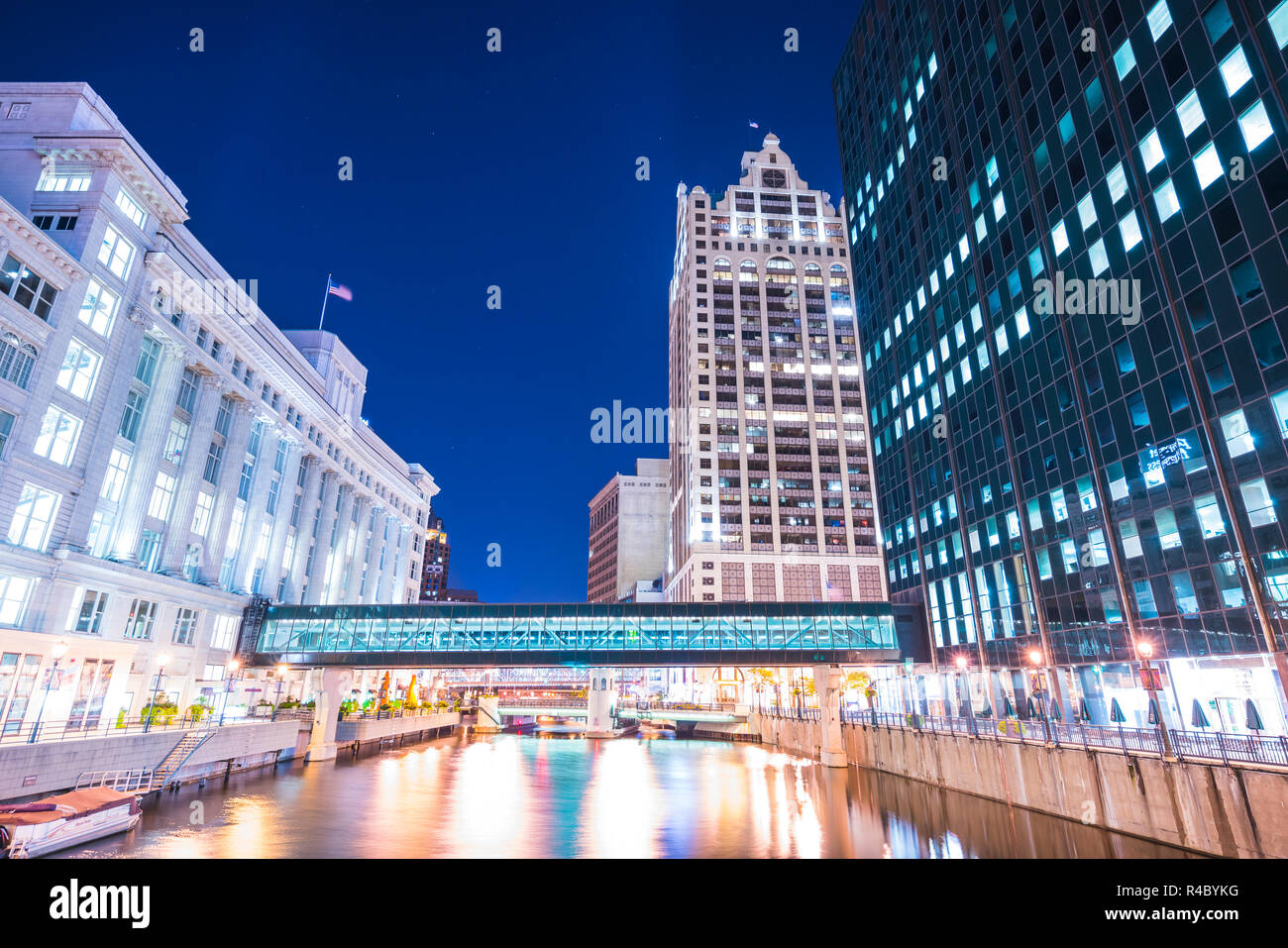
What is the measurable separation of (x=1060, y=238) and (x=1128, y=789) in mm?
35751

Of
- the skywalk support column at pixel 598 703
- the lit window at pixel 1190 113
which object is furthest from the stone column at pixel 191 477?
the lit window at pixel 1190 113

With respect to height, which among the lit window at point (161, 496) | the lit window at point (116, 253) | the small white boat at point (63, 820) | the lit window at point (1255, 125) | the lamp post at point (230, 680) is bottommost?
the small white boat at point (63, 820)

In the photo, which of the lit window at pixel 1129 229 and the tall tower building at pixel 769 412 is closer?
the lit window at pixel 1129 229

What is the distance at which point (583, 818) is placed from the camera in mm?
34562

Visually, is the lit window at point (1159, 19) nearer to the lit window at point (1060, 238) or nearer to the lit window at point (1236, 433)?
the lit window at point (1060, 238)

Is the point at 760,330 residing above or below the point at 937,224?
above

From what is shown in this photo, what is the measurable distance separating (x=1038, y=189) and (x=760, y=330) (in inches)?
3585

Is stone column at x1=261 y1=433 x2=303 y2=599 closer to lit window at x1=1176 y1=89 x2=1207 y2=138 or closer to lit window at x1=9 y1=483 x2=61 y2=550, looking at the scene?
lit window at x1=9 y1=483 x2=61 y2=550

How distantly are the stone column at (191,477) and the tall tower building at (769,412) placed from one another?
271 feet

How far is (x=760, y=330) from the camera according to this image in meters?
139

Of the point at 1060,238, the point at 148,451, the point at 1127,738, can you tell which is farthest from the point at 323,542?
the point at 1060,238

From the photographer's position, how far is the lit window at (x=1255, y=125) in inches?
1242
